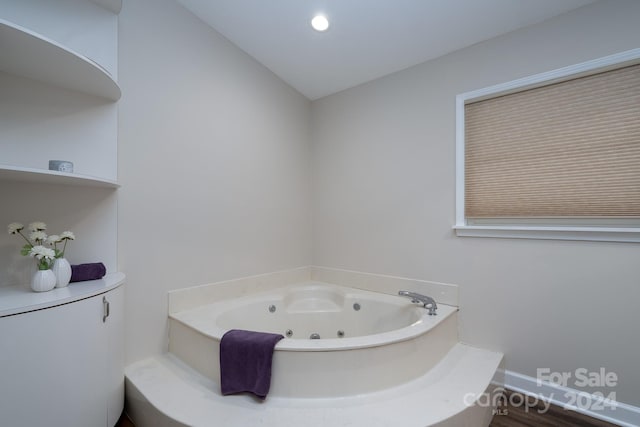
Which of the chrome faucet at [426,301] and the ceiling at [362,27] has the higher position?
the ceiling at [362,27]

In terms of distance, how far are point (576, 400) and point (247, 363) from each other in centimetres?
201

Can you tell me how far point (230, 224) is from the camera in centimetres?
242

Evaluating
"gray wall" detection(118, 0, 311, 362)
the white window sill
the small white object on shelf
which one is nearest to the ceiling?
"gray wall" detection(118, 0, 311, 362)

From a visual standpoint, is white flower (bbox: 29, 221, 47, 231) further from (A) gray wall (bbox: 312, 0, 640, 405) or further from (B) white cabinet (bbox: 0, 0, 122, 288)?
(A) gray wall (bbox: 312, 0, 640, 405)

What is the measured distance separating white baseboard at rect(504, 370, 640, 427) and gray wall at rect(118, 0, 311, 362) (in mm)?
2067

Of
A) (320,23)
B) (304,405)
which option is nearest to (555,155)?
(320,23)

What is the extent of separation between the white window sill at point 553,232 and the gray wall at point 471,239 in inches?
1.8

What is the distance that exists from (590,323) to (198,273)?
263 centimetres

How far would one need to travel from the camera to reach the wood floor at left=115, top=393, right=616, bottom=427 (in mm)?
1640

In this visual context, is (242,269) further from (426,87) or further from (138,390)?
(426,87)

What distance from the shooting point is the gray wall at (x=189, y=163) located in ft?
6.15

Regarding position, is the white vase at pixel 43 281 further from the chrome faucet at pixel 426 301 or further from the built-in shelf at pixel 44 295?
the chrome faucet at pixel 426 301

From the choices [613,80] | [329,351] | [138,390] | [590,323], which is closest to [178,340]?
[138,390]

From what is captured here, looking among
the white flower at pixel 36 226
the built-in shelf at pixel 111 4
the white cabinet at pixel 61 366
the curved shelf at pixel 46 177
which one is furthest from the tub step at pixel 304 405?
the built-in shelf at pixel 111 4
